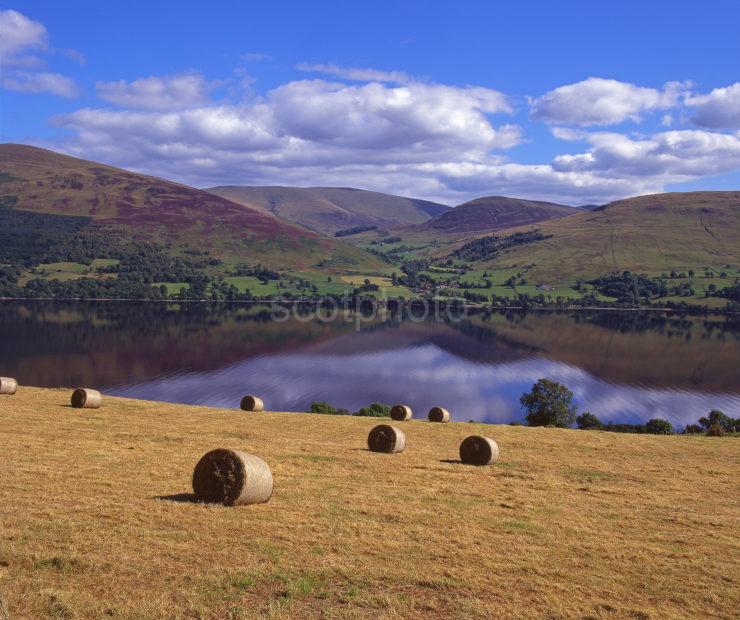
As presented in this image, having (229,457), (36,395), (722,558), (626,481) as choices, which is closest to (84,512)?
(229,457)

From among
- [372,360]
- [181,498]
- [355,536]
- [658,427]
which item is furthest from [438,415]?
[372,360]

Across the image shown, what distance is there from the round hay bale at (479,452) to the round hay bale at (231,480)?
1157 centimetres

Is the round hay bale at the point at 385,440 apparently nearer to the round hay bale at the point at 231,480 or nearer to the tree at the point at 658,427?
the round hay bale at the point at 231,480

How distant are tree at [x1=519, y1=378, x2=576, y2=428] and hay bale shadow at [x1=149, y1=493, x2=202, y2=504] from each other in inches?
2206

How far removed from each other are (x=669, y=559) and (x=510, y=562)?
4.17 m

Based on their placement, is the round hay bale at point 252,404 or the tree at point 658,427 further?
the tree at point 658,427

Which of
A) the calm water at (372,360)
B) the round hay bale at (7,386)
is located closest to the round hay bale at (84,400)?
the round hay bale at (7,386)

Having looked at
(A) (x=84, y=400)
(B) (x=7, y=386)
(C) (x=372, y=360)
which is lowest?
(C) (x=372, y=360)

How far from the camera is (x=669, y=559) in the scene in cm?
1499

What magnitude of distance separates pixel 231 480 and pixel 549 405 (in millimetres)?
60416

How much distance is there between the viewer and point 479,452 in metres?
26.4

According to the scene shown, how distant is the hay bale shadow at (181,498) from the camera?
16656mm

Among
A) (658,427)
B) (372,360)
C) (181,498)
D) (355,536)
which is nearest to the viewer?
(355,536)

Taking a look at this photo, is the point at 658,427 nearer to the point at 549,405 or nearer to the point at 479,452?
the point at 549,405
